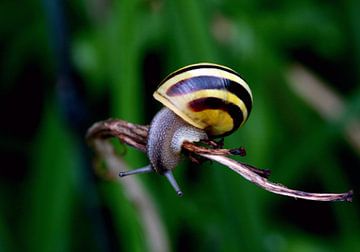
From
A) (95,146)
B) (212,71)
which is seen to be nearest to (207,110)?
(212,71)

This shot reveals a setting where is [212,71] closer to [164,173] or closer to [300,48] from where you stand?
[164,173]

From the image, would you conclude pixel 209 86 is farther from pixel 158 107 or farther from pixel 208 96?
pixel 158 107

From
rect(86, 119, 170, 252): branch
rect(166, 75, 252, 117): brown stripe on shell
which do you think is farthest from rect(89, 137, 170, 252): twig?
rect(166, 75, 252, 117): brown stripe on shell

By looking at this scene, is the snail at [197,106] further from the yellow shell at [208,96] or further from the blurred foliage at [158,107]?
the blurred foliage at [158,107]

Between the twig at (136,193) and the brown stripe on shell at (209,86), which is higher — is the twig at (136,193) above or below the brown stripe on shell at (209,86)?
below

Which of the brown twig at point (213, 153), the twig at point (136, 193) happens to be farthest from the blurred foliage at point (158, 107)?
the brown twig at point (213, 153)

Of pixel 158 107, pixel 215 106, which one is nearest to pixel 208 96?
pixel 215 106
